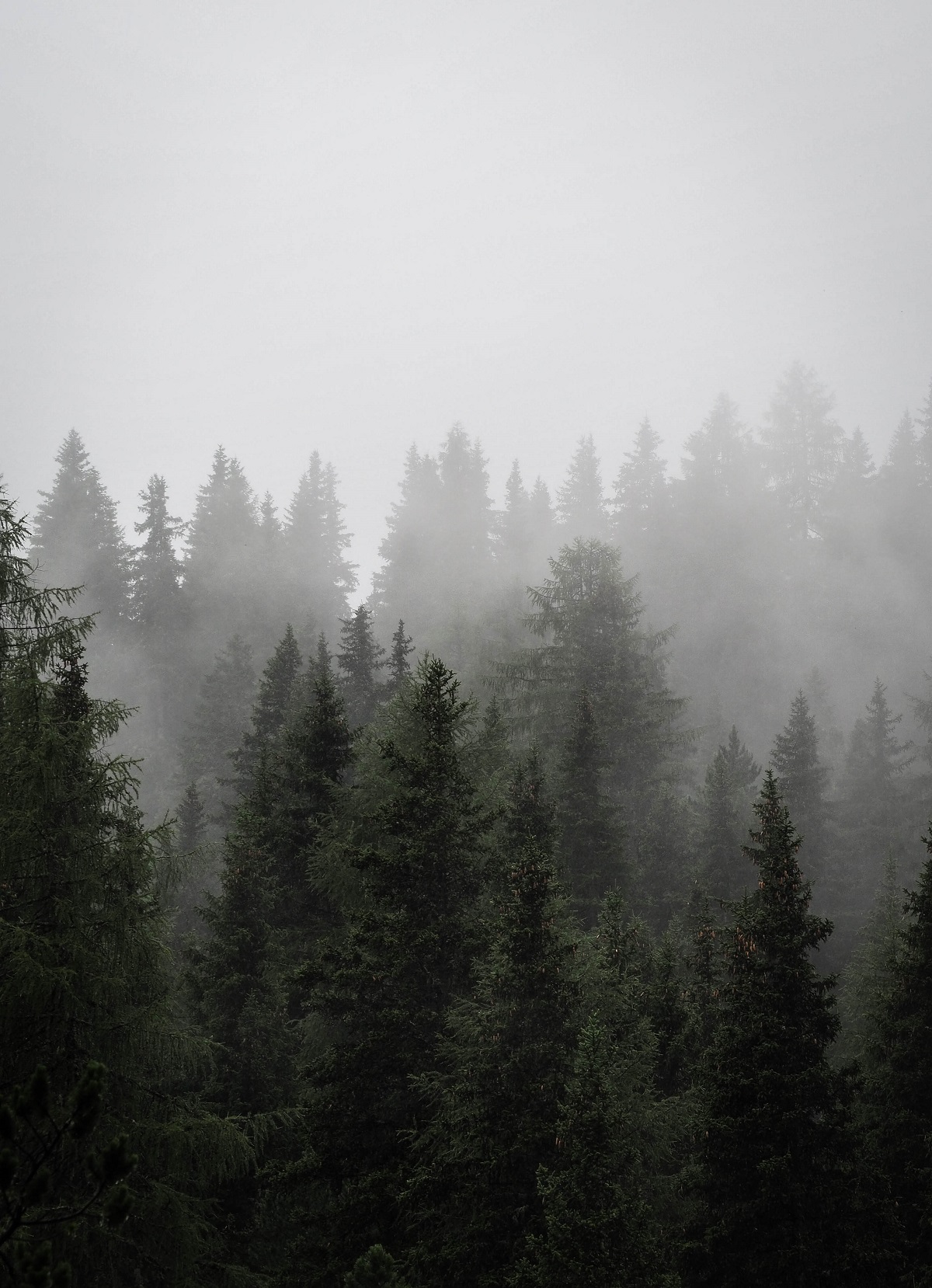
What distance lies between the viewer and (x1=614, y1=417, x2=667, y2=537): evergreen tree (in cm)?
7494

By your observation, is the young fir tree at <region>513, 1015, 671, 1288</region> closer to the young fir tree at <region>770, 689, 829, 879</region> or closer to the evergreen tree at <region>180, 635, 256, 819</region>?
the young fir tree at <region>770, 689, 829, 879</region>

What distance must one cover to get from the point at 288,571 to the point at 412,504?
53.3 ft

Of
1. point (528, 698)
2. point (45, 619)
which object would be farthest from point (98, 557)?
point (45, 619)

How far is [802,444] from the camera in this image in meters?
78.8

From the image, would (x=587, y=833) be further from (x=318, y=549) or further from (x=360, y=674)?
(x=318, y=549)

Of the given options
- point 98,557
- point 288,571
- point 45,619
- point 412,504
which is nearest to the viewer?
point 45,619

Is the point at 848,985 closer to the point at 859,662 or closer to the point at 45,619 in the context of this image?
the point at 45,619

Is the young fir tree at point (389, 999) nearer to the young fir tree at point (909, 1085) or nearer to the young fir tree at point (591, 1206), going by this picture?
the young fir tree at point (591, 1206)

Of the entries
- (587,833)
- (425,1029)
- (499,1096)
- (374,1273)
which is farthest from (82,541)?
(374,1273)

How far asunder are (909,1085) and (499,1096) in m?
7.69

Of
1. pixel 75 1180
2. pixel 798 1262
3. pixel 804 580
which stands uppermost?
pixel 804 580

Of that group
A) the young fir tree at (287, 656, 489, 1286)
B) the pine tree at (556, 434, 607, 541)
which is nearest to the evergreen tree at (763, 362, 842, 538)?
the pine tree at (556, 434, 607, 541)

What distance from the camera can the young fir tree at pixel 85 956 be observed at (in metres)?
9.14

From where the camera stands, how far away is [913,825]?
36.4 meters
